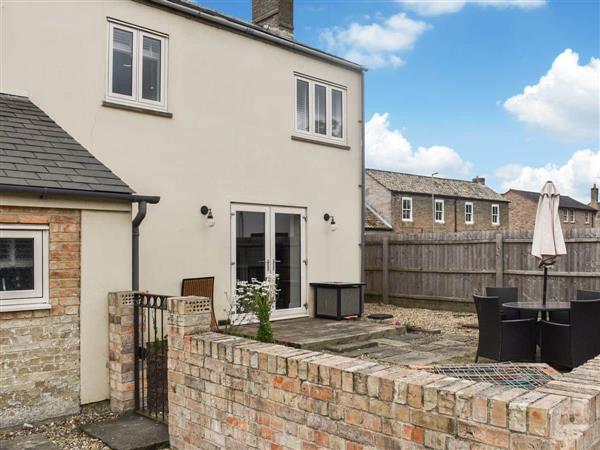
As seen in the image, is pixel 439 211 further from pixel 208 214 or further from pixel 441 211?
pixel 208 214

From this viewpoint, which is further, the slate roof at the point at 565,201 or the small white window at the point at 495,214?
the slate roof at the point at 565,201

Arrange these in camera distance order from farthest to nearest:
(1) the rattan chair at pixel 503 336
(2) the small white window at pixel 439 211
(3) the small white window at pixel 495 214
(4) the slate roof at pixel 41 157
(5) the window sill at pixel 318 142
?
(3) the small white window at pixel 495 214, (2) the small white window at pixel 439 211, (5) the window sill at pixel 318 142, (1) the rattan chair at pixel 503 336, (4) the slate roof at pixel 41 157

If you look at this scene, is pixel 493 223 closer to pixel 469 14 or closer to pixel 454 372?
pixel 469 14

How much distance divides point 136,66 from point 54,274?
4331 mm

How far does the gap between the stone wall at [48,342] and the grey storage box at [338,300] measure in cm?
590

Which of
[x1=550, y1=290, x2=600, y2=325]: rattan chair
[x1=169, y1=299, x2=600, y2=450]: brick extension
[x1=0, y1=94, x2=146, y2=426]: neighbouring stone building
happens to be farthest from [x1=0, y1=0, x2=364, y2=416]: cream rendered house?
[x1=550, y1=290, x2=600, y2=325]: rattan chair

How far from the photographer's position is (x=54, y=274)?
18.2ft

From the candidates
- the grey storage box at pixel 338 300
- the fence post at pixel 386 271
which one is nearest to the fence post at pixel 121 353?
the grey storage box at pixel 338 300

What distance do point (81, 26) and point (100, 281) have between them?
4.41 m

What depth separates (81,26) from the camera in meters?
7.80

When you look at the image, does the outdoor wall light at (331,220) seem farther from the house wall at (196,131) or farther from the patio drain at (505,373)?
the patio drain at (505,373)

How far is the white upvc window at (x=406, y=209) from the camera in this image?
30766 mm

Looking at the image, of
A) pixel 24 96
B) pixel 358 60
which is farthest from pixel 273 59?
pixel 24 96

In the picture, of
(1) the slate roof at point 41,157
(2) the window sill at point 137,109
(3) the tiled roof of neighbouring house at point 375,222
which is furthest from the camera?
(3) the tiled roof of neighbouring house at point 375,222
